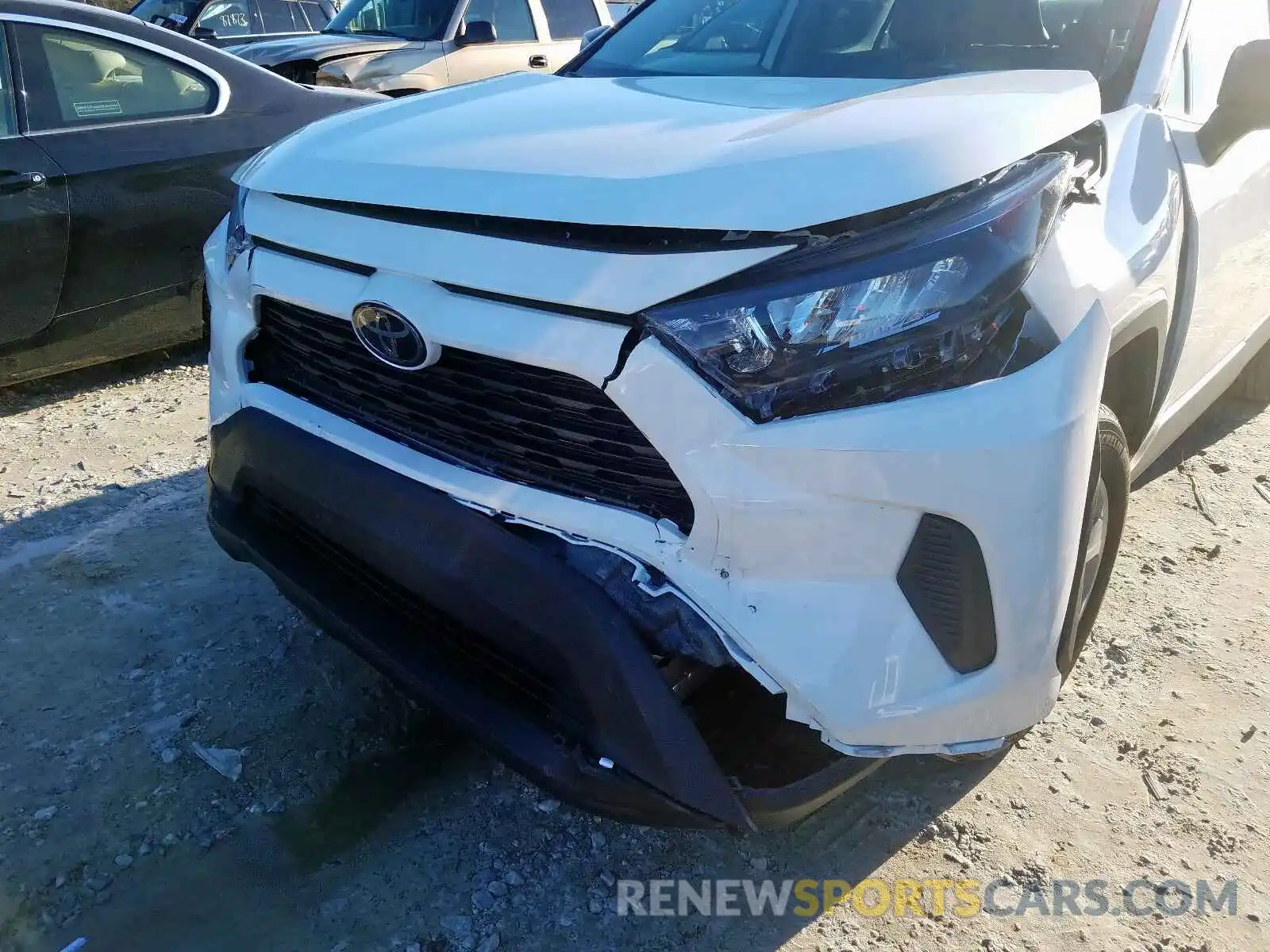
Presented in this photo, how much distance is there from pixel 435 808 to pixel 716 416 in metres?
1.19

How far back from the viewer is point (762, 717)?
5.32ft

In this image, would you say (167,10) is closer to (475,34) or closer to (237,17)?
(237,17)

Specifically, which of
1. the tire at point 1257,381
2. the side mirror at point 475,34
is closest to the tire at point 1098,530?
the tire at point 1257,381

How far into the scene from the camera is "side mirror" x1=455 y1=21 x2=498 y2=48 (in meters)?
6.88

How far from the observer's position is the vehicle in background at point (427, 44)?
252 inches

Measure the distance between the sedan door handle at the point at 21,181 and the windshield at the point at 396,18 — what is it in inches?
153

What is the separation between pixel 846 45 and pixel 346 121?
4.53 feet

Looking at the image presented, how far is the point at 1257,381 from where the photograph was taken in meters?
4.04

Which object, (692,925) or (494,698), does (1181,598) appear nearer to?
(692,925)

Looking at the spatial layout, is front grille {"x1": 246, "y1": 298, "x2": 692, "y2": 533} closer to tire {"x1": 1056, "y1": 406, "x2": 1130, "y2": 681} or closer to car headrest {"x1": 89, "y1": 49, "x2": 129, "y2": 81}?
tire {"x1": 1056, "y1": 406, "x2": 1130, "y2": 681}

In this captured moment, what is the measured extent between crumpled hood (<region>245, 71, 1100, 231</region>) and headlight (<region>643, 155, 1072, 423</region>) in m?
0.08

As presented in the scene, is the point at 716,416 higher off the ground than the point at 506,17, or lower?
higher

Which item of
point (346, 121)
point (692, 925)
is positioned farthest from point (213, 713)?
point (346, 121)

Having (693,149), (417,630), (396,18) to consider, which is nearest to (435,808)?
(417,630)
